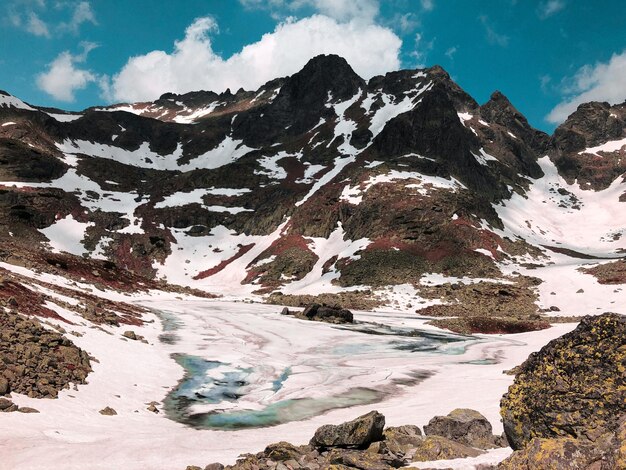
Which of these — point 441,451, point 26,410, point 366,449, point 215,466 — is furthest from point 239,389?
point 441,451

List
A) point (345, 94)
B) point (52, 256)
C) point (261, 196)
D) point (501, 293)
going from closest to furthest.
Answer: point (52, 256) < point (501, 293) < point (261, 196) < point (345, 94)

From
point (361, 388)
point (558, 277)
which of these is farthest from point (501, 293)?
point (361, 388)

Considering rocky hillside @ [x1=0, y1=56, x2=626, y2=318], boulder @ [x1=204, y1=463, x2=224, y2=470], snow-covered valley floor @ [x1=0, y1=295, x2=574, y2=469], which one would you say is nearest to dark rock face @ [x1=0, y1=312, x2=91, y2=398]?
snow-covered valley floor @ [x1=0, y1=295, x2=574, y2=469]

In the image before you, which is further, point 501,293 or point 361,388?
point 501,293

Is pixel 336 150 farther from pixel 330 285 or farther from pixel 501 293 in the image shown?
pixel 501 293

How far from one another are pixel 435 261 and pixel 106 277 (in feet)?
185

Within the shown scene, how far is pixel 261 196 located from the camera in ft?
420

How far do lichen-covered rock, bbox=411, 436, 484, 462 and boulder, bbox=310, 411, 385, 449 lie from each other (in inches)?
50.3

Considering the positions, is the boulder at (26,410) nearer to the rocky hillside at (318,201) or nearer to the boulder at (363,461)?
the boulder at (363,461)

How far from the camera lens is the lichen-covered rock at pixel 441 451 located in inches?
279

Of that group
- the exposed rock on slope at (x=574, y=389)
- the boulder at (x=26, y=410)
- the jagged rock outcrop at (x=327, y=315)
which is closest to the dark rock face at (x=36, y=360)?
the boulder at (x=26, y=410)

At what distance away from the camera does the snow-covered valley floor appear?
10.2 meters

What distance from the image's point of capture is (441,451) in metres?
7.22

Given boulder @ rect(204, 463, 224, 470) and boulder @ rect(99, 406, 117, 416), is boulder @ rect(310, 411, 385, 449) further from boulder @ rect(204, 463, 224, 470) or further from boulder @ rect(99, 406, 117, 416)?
boulder @ rect(99, 406, 117, 416)
